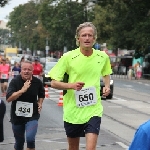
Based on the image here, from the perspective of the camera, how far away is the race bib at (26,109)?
302 inches

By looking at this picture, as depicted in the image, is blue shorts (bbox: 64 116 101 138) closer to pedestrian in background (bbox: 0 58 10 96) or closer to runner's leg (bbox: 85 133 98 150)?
runner's leg (bbox: 85 133 98 150)

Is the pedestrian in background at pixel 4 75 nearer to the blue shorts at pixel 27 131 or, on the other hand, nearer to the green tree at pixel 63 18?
the blue shorts at pixel 27 131

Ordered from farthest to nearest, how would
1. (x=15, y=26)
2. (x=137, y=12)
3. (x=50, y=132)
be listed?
(x=15, y=26), (x=137, y=12), (x=50, y=132)

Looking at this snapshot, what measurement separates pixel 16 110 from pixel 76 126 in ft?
5.31

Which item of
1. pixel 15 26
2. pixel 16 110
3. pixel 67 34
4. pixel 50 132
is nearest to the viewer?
pixel 16 110

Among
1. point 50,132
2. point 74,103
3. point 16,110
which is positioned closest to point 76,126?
point 74,103

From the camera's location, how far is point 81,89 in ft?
20.9

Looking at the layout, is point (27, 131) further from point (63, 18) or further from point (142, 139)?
point (63, 18)

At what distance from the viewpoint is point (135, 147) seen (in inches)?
129

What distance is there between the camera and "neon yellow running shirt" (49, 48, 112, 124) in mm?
6406

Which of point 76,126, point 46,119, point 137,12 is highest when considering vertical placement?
point 137,12

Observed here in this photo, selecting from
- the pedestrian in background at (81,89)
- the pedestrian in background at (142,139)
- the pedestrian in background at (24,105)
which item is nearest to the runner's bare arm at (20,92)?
the pedestrian in background at (24,105)

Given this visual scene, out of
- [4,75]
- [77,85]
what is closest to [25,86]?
[77,85]

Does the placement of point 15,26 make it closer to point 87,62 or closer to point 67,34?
point 67,34
